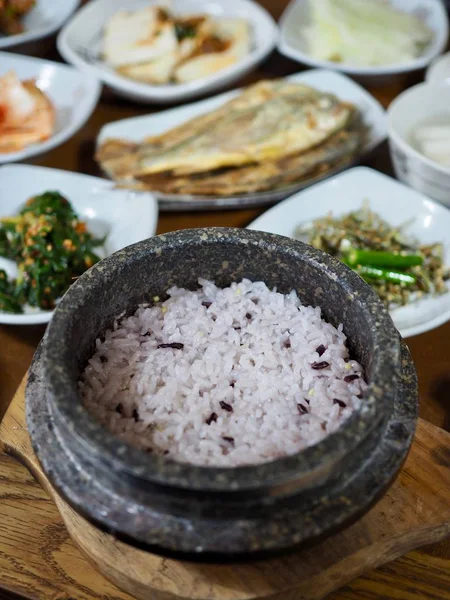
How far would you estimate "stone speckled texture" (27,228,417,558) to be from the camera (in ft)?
3.70

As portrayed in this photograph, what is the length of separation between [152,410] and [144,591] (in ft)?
1.24

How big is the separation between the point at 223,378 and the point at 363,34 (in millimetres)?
2415

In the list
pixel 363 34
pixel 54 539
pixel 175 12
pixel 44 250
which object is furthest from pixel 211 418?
pixel 175 12

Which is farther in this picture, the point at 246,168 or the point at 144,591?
the point at 246,168

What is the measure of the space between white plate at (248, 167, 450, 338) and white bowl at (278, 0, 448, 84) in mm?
810

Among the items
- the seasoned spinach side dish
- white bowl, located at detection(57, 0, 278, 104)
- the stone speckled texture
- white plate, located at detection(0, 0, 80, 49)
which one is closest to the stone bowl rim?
the stone speckled texture

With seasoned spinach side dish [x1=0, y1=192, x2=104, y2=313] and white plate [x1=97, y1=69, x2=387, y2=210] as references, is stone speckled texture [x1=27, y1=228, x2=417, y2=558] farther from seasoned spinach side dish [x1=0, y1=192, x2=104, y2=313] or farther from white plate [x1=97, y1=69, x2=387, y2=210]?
white plate [x1=97, y1=69, x2=387, y2=210]

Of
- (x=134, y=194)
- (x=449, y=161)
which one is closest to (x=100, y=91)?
(x=134, y=194)

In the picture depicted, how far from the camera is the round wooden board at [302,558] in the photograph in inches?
54.2

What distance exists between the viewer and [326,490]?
1.21 meters

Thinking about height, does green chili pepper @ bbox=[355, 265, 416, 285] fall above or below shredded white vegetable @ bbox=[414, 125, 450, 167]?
below

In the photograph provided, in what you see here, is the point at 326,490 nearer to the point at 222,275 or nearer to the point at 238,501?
the point at 238,501

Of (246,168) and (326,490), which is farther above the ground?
(326,490)

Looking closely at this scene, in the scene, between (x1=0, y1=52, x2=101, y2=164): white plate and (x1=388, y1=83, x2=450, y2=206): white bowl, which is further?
(x1=0, y1=52, x2=101, y2=164): white plate
